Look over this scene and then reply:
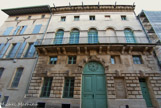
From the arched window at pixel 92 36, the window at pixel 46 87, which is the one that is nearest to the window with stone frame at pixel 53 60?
the window at pixel 46 87

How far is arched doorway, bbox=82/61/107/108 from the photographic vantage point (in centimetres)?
658

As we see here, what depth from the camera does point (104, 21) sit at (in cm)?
1117

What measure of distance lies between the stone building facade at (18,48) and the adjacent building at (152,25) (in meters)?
13.9

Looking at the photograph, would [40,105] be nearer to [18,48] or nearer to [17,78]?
[17,78]

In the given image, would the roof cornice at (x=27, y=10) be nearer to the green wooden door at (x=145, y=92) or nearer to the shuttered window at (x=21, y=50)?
the shuttered window at (x=21, y=50)

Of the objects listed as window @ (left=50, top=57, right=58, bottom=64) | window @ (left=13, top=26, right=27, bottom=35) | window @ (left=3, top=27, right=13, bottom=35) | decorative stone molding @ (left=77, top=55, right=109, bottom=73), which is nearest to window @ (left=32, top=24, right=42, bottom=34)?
window @ (left=13, top=26, right=27, bottom=35)

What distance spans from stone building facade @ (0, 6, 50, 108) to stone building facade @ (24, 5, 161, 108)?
121cm

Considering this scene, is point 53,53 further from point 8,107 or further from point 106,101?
point 106,101

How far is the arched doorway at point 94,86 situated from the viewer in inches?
259

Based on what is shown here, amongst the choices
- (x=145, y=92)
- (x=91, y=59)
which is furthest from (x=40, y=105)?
(x=145, y=92)

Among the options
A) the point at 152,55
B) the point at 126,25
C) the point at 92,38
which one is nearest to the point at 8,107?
the point at 92,38

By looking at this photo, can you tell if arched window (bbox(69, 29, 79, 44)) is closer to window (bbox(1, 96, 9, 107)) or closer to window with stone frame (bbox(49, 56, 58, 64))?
window with stone frame (bbox(49, 56, 58, 64))

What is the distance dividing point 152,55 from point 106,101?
665 cm

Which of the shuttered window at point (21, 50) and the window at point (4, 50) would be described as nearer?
the shuttered window at point (21, 50)
